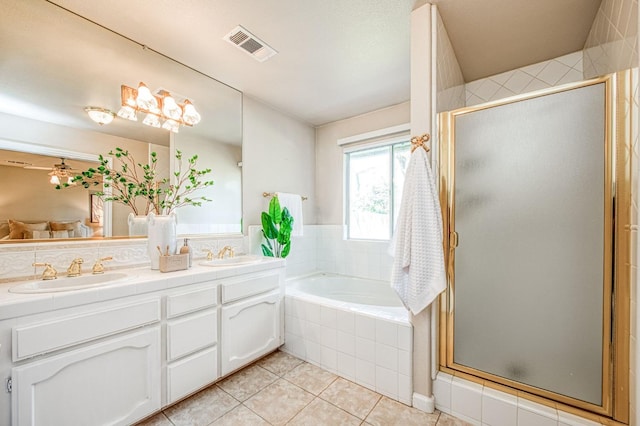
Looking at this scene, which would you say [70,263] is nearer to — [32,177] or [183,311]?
[32,177]

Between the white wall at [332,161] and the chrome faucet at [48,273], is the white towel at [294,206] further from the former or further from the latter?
the chrome faucet at [48,273]

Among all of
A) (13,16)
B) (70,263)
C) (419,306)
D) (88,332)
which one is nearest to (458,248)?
(419,306)

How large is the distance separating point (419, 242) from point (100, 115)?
2.22 metres

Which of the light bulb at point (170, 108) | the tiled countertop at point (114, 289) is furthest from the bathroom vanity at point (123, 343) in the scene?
the light bulb at point (170, 108)

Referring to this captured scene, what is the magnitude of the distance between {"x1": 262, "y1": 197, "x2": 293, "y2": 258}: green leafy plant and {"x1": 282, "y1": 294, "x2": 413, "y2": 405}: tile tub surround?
1.94ft

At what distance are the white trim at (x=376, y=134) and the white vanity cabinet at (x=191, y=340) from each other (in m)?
2.22

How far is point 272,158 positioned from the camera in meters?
2.86

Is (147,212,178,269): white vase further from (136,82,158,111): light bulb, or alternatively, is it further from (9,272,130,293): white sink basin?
(136,82,158,111): light bulb

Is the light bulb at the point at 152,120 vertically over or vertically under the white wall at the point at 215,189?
over

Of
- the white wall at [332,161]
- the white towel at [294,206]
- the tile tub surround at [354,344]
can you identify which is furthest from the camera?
the white wall at [332,161]

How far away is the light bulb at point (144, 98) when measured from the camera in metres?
1.86

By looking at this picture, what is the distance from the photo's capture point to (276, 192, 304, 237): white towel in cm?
284

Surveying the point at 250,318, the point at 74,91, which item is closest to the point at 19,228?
the point at 74,91

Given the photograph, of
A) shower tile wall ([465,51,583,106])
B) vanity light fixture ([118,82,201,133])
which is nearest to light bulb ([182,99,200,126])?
vanity light fixture ([118,82,201,133])
